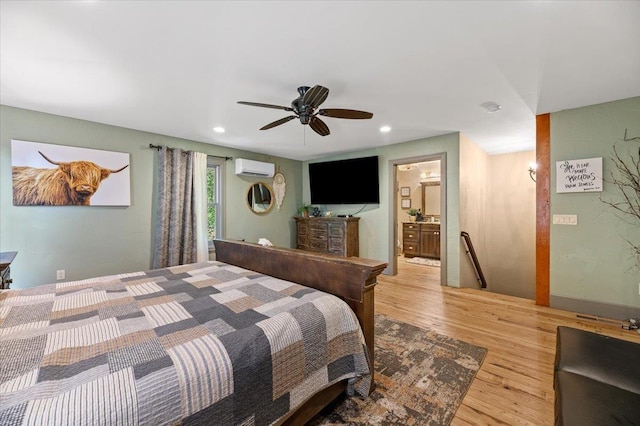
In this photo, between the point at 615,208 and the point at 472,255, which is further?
the point at 472,255

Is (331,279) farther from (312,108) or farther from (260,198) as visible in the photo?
(260,198)

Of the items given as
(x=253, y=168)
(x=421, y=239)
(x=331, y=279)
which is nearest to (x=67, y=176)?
(x=253, y=168)

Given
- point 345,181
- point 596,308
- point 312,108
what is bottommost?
point 596,308

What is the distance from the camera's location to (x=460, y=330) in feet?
8.46

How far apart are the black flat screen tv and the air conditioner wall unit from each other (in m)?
0.97

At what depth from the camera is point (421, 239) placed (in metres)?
6.55

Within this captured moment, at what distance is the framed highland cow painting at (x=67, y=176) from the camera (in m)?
2.96

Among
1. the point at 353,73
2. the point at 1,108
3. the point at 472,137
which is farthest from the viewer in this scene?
the point at 472,137

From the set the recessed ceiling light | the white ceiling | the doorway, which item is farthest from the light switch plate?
the doorway

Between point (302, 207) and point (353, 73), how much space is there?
158 inches

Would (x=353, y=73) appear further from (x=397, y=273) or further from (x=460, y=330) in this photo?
(x=397, y=273)

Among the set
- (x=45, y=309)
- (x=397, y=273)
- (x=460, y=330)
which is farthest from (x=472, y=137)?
(x=45, y=309)

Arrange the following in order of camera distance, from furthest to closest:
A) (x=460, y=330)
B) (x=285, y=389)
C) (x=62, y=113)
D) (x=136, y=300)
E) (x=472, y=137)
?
1. (x=472, y=137)
2. (x=62, y=113)
3. (x=460, y=330)
4. (x=136, y=300)
5. (x=285, y=389)

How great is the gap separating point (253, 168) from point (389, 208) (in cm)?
269
